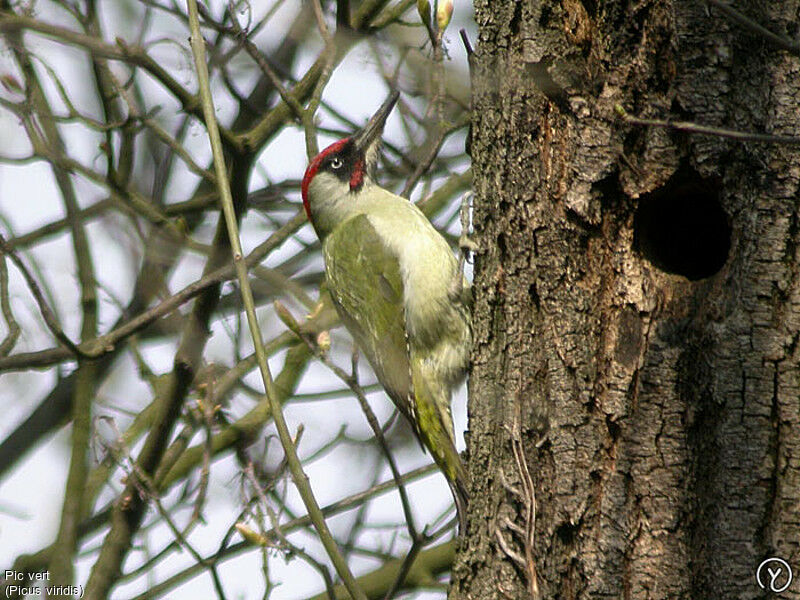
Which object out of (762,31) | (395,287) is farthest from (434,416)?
(762,31)

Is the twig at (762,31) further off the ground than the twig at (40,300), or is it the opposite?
the twig at (40,300)

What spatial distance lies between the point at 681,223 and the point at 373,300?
6.02 ft

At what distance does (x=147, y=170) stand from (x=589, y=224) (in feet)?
9.63

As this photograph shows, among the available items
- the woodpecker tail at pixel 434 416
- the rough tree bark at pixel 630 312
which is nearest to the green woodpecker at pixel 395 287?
the woodpecker tail at pixel 434 416

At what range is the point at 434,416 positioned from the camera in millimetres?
4094

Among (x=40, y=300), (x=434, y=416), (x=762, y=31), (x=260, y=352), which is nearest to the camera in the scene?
(x=762, y=31)

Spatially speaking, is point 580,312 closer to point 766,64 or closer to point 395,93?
point 766,64

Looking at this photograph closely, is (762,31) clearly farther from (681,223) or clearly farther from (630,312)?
(681,223)

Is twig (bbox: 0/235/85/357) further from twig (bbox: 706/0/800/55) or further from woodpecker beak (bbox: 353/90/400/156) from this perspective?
twig (bbox: 706/0/800/55)

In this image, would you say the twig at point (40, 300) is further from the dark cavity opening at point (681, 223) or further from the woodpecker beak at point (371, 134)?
the dark cavity opening at point (681, 223)

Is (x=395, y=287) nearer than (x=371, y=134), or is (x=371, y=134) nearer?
(x=395, y=287)

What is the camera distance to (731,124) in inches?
93.9

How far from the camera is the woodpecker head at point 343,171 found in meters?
4.96

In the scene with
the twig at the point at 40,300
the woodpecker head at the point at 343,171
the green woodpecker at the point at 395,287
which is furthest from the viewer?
the woodpecker head at the point at 343,171
